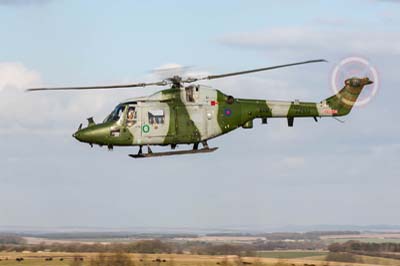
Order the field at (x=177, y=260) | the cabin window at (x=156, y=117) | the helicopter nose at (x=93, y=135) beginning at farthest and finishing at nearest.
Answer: the field at (x=177, y=260)
the cabin window at (x=156, y=117)
the helicopter nose at (x=93, y=135)

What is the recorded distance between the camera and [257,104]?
190 ft

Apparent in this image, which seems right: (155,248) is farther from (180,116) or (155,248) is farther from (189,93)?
(180,116)

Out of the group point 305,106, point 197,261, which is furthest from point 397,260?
point 305,106

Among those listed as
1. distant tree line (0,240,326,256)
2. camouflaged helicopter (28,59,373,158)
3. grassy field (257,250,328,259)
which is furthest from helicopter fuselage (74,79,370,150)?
grassy field (257,250,328,259)

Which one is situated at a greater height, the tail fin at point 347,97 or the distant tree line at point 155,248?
the tail fin at point 347,97

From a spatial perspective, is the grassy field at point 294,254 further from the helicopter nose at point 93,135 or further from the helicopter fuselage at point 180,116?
the helicopter nose at point 93,135

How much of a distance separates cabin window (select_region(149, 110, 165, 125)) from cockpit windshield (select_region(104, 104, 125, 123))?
1.70 metres

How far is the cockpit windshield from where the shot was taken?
5572 cm

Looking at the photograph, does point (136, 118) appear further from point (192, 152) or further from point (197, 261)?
point (197, 261)

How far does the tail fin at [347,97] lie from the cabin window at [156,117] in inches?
419

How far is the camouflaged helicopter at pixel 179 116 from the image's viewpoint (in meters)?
55.2

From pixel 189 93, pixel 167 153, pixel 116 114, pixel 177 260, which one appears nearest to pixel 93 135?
pixel 116 114

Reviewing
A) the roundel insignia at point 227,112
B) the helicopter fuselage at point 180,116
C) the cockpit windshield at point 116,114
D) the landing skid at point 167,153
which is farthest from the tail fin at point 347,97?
the cockpit windshield at point 116,114

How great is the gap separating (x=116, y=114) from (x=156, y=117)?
2336 millimetres
